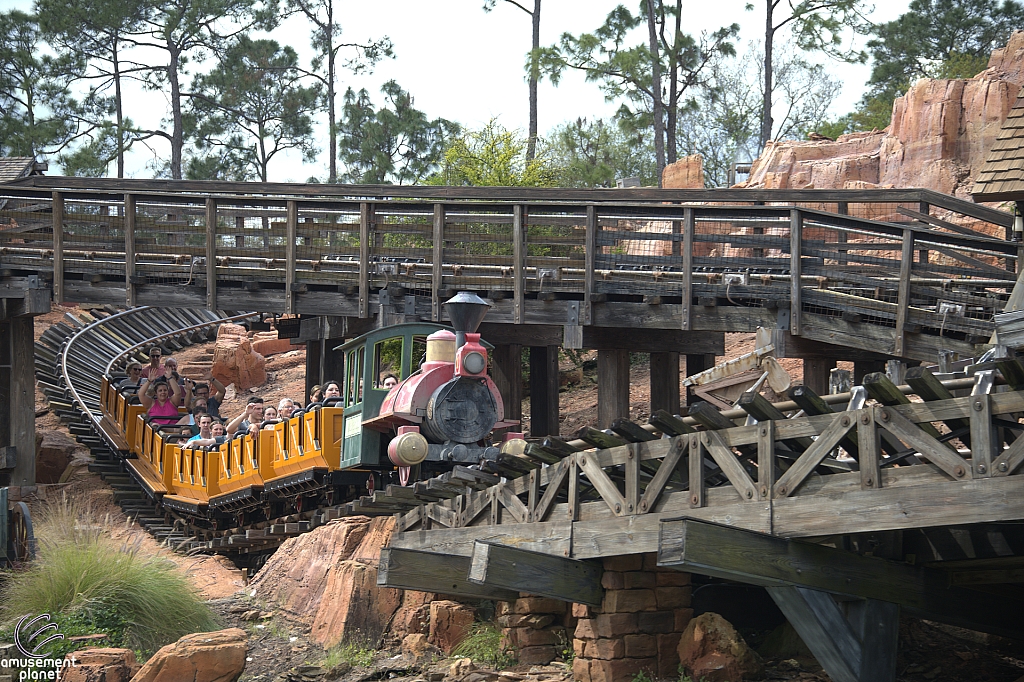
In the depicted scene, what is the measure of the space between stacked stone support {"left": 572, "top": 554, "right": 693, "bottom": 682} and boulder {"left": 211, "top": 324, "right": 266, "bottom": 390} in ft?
Result: 70.1

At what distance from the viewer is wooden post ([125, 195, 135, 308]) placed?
16.9m

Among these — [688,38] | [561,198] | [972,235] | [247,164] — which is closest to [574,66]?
[688,38]

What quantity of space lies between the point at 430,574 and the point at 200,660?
2.01 m

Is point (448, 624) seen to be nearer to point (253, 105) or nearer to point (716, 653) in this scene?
point (716, 653)

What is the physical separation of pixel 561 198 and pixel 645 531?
30.1 feet

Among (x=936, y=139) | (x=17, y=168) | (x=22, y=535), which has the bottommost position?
(x=22, y=535)

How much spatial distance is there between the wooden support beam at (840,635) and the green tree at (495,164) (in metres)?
18.1

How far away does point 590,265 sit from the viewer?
1514 cm

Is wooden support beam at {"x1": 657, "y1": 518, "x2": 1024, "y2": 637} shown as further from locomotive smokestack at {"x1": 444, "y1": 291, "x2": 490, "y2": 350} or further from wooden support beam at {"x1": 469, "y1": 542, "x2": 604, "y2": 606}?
locomotive smokestack at {"x1": 444, "y1": 291, "x2": 490, "y2": 350}

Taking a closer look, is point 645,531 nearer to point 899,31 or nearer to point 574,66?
point 574,66

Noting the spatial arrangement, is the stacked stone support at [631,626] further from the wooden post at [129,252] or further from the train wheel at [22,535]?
the wooden post at [129,252]

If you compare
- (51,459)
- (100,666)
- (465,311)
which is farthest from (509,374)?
(100,666)

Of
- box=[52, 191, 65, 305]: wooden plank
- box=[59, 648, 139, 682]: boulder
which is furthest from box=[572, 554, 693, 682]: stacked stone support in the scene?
box=[52, 191, 65, 305]: wooden plank

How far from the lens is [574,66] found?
1235 inches
